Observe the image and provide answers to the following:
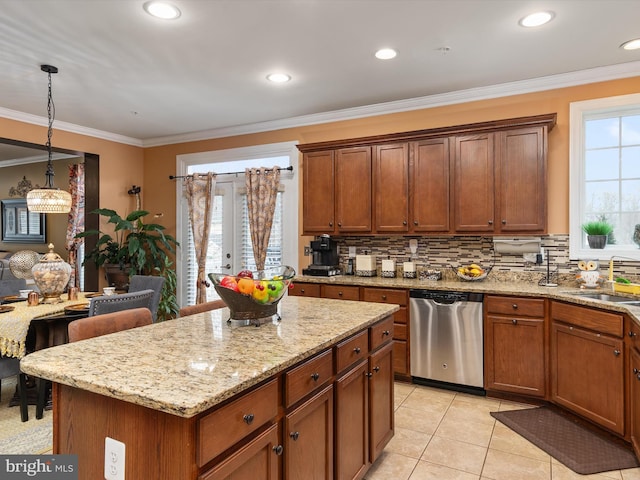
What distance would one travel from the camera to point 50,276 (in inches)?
131

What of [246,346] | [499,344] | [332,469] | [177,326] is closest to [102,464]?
[246,346]

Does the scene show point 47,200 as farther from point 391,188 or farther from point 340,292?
A: point 391,188

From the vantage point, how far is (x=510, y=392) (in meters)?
3.26

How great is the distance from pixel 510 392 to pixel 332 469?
2.10m

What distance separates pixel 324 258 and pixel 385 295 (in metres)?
0.99

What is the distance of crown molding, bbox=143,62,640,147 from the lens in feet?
11.0

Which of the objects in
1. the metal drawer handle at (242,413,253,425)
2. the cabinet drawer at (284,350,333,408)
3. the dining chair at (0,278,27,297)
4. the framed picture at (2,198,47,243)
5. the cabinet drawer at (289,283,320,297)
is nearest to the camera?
the metal drawer handle at (242,413,253,425)

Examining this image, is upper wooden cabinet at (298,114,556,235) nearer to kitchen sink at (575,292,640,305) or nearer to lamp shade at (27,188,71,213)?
kitchen sink at (575,292,640,305)

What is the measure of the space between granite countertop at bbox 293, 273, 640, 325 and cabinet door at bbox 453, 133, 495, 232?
52cm

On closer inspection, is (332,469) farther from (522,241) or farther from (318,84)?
(318,84)

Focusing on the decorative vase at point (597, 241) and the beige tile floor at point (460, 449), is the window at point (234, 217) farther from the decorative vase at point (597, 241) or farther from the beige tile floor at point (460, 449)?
the decorative vase at point (597, 241)

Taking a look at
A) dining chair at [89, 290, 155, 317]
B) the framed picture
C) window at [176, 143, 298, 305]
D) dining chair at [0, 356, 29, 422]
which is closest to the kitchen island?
dining chair at [89, 290, 155, 317]

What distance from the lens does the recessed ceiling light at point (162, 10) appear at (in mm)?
2410

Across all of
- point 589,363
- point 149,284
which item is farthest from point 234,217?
point 589,363
